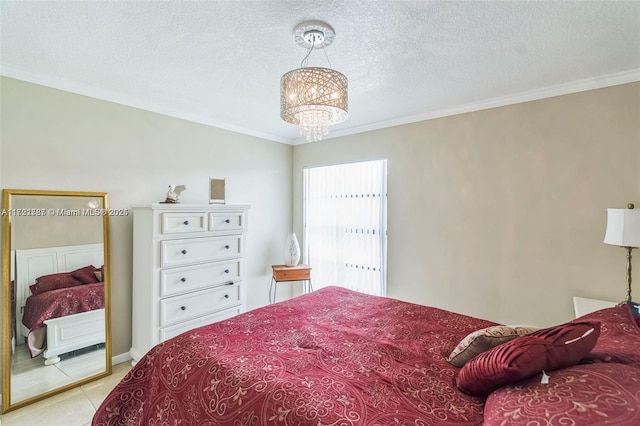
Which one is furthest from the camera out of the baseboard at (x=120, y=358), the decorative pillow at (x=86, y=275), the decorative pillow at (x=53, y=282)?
the baseboard at (x=120, y=358)

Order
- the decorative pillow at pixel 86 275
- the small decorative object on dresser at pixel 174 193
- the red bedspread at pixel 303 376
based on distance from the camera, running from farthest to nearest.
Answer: the small decorative object on dresser at pixel 174 193
the decorative pillow at pixel 86 275
the red bedspread at pixel 303 376

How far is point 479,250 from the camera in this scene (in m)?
2.97

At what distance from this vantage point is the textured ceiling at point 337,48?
5.24ft

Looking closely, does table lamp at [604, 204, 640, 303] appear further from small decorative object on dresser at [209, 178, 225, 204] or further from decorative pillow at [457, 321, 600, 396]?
small decorative object on dresser at [209, 178, 225, 204]

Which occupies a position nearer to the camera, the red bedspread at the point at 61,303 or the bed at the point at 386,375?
the bed at the point at 386,375

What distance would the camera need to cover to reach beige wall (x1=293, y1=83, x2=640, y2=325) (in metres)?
2.38

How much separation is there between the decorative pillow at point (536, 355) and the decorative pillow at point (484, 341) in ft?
0.77

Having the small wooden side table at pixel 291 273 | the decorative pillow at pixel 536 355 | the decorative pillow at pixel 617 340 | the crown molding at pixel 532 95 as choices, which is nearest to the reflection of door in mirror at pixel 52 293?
the small wooden side table at pixel 291 273

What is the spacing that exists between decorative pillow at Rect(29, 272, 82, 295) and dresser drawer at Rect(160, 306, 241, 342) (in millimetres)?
858

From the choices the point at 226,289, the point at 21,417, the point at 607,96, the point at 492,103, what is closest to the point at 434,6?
the point at 492,103

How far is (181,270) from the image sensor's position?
2.82 meters

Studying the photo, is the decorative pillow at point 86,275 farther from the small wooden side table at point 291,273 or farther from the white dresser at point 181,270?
the small wooden side table at point 291,273

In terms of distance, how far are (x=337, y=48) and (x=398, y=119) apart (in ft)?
5.67

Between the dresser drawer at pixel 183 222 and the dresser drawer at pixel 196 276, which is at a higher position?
the dresser drawer at pixel 183 222
